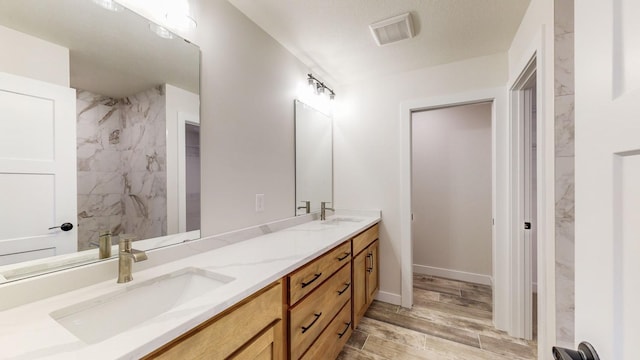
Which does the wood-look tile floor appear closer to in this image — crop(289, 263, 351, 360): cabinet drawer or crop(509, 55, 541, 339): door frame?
crop(509, 55, 541, 339): door frame

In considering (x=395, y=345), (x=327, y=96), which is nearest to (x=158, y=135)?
(x=327, y=96)

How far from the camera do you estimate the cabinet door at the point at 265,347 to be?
0.88 m

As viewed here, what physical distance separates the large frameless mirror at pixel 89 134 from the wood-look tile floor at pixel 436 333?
1.52 m

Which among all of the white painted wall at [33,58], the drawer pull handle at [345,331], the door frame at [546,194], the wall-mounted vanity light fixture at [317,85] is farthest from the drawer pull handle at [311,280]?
the wall-mounted vanity light fixture at [317,85]

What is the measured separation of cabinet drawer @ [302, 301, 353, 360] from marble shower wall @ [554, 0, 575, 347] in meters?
1.10

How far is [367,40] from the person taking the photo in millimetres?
1912

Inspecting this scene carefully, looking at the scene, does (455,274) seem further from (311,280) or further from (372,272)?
(311,280)

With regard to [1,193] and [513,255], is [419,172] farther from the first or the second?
[1,193]

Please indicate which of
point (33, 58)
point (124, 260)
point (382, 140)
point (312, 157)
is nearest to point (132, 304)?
point (124, 260)

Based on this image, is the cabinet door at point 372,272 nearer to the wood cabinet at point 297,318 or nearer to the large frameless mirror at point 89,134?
the wood cabinet at point 297,318

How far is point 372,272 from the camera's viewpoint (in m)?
2.30

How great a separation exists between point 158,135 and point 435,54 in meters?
2.16

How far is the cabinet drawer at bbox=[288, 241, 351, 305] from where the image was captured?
3.80 feet

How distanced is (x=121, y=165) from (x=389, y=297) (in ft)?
7.95
